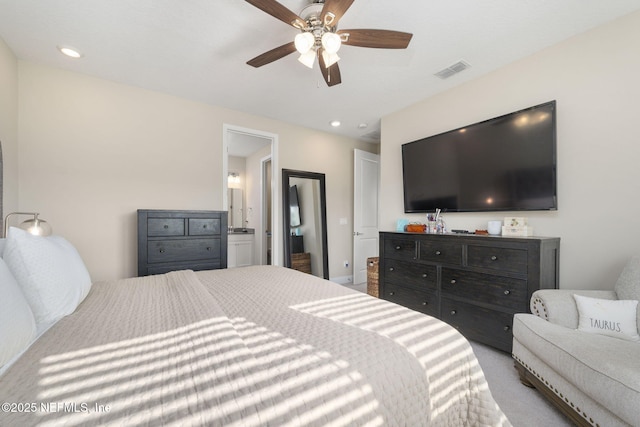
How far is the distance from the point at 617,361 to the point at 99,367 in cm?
205

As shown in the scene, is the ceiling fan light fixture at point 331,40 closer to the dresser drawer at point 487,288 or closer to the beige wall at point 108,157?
the dresser drawer at point 487,288

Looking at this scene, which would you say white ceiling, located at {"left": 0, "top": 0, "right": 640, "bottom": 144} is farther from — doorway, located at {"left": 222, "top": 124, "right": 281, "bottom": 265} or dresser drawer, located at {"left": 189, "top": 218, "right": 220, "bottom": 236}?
dresser drawer, located at {"left": 189, "top": 218, "right": 220, "bottom": 236}

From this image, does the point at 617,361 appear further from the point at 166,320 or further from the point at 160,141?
the point at 160,141

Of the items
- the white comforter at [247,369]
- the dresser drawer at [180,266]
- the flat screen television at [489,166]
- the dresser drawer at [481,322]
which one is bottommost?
the dresser drawer at [481,322]

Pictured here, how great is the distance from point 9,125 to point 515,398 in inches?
171

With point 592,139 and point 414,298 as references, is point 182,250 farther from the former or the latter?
point 592,139

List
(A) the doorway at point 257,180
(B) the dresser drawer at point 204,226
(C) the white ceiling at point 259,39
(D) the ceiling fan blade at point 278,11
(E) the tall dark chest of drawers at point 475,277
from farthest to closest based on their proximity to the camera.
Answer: (A) the doorway at point 257,180 → (B) the dresser drawer at point 204,226 → (E) the tall dark chest of drawers at point 475,277 → (C) the white ceiling at point 259,39 → (D) the ceiling fan blade at point 278,11

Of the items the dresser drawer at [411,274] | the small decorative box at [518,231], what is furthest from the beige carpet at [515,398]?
the small decorative box at [518,231]

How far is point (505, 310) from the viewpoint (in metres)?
2.04

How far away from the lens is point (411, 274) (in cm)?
274

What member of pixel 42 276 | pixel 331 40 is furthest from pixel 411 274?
pixel 42 276

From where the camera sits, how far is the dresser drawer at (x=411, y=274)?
2.56 metres

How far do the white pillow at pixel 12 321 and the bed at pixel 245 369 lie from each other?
4 cm

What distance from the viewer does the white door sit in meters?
4.38
